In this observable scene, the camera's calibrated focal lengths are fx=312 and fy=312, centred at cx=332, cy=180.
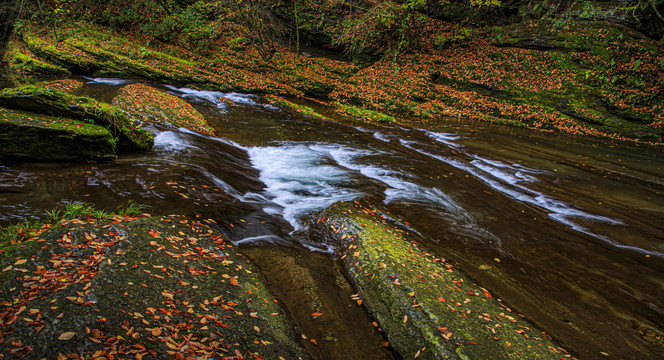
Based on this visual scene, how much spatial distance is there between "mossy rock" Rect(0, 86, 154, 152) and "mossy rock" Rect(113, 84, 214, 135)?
249 cm

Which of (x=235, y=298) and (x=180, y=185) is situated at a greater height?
A: (x=180, y=185)

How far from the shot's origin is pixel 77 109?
6.57m

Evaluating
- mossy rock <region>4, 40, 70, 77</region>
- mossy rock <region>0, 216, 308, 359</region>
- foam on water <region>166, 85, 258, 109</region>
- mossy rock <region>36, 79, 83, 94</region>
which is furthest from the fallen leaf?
mossy rock <region>4, 40, 70, 77</region>

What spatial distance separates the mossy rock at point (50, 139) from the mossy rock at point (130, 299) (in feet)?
9.16

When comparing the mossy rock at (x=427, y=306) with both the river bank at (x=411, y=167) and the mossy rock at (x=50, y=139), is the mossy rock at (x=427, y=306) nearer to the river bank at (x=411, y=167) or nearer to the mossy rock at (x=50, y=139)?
the river bank at (x=411, y=167)

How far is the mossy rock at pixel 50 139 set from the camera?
5496 millimetres

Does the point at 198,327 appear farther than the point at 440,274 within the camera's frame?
No

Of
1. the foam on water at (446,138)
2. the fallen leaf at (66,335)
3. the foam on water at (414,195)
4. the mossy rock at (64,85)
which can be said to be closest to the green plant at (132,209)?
the fallen leaf at (66,335)

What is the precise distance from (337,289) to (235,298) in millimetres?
1496

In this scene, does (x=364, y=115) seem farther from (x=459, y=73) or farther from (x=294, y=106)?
(x=459, y=73)

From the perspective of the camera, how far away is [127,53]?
16.9m

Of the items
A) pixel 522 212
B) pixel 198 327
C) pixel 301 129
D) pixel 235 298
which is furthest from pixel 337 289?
pixel 301 129

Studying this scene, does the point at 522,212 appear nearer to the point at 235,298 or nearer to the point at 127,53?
the point at 235,298

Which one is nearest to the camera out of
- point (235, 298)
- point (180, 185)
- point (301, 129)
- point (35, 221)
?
point (235, 298)
